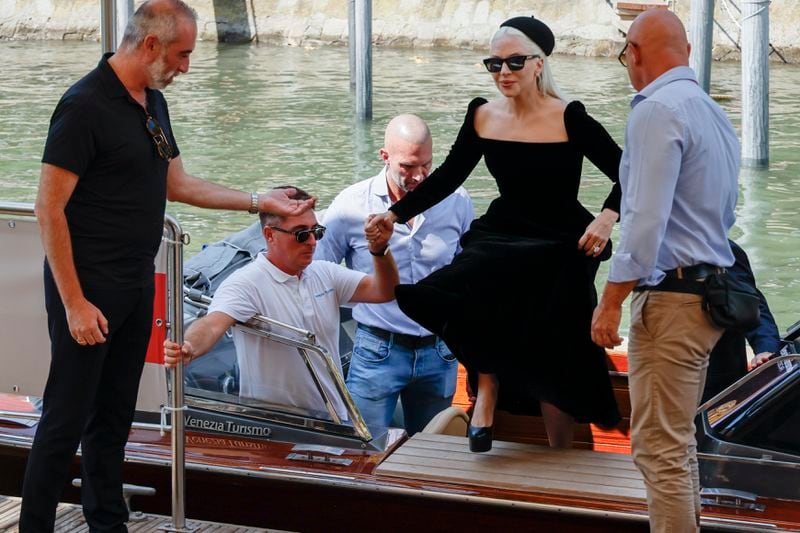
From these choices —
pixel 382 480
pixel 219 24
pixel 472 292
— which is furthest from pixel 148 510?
pixel 219 24

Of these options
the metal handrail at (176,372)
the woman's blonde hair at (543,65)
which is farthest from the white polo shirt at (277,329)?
the woman's blonde hair at (543,65)

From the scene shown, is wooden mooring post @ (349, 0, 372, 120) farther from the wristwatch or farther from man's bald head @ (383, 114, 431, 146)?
the wristwatch

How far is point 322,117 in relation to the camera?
59.9 feet

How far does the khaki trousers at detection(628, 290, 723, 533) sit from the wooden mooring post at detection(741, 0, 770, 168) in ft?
31.4

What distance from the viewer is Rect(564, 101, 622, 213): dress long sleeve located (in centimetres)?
336

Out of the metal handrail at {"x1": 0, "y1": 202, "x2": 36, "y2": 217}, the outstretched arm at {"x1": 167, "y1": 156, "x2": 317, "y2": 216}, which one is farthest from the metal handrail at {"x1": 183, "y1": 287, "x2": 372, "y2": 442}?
the metal handrail at {"x1": 0, "y1": 202, "x2": 36, "y2": 217}

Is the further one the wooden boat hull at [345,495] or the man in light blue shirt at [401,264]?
the man in light blue shirt at [401,264]

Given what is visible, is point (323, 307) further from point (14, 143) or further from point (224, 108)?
point (224, 108)

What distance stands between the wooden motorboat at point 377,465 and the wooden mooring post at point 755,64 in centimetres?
912

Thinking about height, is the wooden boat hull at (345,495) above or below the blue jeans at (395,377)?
below

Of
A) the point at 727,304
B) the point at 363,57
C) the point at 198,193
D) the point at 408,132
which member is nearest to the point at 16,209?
the point at 198,193

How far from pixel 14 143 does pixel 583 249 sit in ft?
45.1

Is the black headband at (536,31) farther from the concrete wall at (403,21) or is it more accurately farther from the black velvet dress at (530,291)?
the concrete wall at (403,21)

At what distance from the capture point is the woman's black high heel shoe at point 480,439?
3576mm
